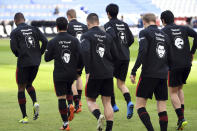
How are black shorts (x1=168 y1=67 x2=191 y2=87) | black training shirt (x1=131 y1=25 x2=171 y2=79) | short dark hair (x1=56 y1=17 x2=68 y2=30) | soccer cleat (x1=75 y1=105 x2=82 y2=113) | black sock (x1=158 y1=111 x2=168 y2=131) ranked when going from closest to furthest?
black training shirt (x1=131 y1=25 x2=171 y2=79) → black sock (x1=158 y1=111 x2=168 y2=131) → short dark hair (x1=56 y1=17 x2=68 y2=30) → black shorts (x1=168 y1=67 x2=191 y2=87) → soccer cleat (x1=75 y1=105 x2=82 y2=113)

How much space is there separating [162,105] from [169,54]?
897 mm

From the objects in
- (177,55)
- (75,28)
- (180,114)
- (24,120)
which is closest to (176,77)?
(177,55)

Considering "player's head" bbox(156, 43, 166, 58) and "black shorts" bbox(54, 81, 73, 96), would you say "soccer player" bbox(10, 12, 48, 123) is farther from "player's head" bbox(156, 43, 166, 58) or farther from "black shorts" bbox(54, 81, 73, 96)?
"player's head" bbox(156, 43, 166, 58)

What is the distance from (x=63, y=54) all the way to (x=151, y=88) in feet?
6.04

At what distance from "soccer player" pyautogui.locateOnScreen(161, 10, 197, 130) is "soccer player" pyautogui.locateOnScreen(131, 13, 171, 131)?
3.22 ft

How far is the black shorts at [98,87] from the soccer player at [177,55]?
4.65 feet

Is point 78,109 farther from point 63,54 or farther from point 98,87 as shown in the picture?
A: point 98,87

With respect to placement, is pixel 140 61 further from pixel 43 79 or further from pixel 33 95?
pixel 43 79

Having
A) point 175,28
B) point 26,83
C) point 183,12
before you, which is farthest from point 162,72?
point 183,12

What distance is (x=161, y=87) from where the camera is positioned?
28.5 ft

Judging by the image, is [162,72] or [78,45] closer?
[162,72]

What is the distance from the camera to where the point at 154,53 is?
28.1 ft

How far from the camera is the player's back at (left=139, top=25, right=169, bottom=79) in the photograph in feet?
28.0

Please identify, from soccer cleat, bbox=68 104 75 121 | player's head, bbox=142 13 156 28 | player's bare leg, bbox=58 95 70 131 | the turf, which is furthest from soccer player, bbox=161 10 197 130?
player's bare leg, bbox=58 95 70 131
